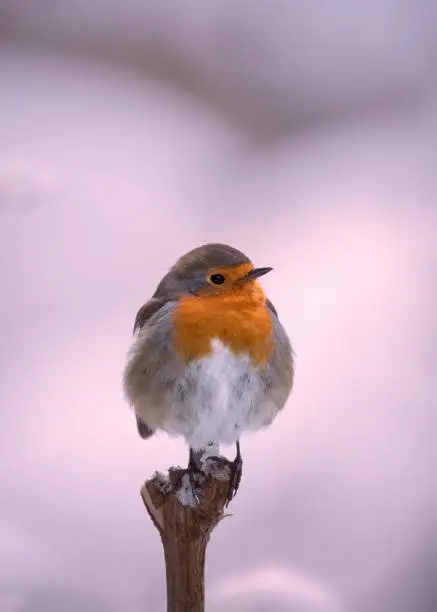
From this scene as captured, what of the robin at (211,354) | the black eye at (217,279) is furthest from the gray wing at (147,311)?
the black eye at (217,279)

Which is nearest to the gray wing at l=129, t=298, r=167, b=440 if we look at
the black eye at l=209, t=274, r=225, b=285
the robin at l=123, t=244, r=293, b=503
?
the robin at l=123, t=244, r=293, b=503

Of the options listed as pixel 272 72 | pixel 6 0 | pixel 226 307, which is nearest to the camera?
A: pixel 226 307

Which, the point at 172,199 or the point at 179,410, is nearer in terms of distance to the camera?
the point at 179,410

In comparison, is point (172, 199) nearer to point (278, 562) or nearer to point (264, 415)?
point (264, 415)

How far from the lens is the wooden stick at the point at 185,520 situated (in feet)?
5.21

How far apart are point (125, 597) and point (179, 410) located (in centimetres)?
80

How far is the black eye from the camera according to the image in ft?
5.10

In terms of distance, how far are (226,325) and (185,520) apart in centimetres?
38

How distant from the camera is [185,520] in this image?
159cm

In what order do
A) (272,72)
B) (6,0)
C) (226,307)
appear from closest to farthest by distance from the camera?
1. (226,307)
2. (6,0)
3. (272,72)

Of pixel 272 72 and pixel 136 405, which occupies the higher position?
pixel 272 72

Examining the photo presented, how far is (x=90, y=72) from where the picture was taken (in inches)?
84.4

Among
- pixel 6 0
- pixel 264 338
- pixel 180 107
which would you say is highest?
pixel 6 0

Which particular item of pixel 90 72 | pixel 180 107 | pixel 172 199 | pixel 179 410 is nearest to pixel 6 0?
pixel 90 72
